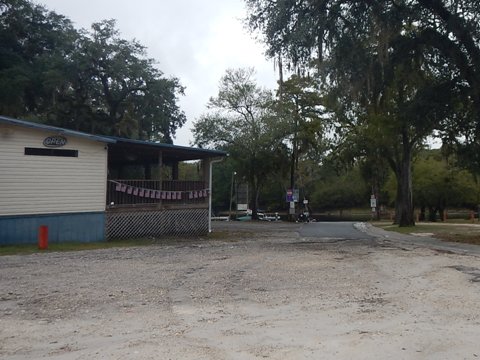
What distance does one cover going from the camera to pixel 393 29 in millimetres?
19359

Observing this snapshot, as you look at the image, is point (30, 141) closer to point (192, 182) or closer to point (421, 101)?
point (192, 182)

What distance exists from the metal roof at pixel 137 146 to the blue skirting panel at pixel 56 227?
306 cm

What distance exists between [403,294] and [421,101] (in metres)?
14.4

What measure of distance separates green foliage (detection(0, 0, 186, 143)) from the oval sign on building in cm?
1326

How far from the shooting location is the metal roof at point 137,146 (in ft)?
62.0

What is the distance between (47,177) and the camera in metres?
19.5

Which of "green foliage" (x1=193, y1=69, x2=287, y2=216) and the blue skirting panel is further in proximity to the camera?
"green foliage" (x1=193, y1=69, x2=287, y2=216)

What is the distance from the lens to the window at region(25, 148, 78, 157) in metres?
19.1

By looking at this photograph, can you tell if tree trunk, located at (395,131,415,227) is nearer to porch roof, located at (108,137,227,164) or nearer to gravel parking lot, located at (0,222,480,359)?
porch roof, located at (108,137,227,164)

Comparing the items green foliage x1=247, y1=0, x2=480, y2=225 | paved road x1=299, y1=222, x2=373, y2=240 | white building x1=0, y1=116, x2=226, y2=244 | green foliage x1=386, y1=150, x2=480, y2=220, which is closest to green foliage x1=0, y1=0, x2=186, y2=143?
white building x1=0, y1=116, x2=226, y2=244

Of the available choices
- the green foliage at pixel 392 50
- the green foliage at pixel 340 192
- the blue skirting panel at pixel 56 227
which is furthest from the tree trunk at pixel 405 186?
the green foliage at pixel 340 192

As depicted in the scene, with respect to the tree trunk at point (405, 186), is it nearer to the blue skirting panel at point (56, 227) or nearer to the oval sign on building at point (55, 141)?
the blue skirting panel at point (56, 227)

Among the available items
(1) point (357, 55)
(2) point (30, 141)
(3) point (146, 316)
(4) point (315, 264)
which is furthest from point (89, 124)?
(3) point (146, 316)

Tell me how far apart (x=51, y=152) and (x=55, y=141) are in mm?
455
